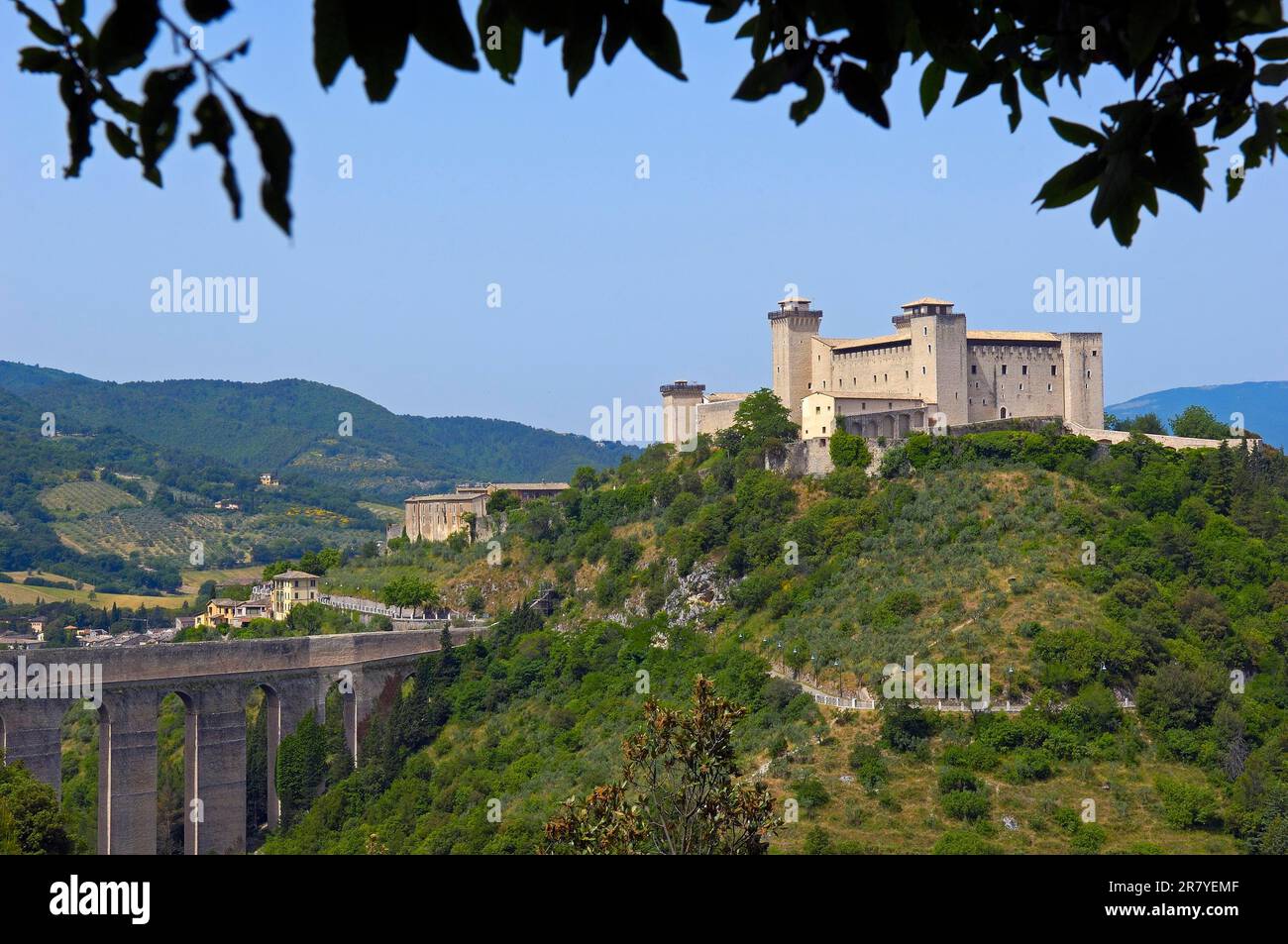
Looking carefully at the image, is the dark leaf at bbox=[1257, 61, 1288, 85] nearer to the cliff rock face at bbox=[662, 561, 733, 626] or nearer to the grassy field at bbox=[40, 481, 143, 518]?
the cliff rock face at bbox=[662, 561, 733, 626]

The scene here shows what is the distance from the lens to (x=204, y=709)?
44.3 meters

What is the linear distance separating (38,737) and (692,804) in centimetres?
3178

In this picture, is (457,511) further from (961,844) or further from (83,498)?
(83,498)

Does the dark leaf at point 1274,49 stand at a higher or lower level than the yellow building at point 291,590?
higher

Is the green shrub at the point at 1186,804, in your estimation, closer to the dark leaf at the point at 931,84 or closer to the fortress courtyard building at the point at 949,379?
the fortress courtyard building at the point at 949,379

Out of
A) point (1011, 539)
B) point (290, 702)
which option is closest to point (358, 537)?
point (290, 702)

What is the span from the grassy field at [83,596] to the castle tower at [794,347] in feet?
245

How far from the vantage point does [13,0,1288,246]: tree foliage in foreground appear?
2822 mm

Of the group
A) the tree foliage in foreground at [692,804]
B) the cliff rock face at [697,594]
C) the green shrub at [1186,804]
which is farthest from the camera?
the cliff rock face at [697,594]

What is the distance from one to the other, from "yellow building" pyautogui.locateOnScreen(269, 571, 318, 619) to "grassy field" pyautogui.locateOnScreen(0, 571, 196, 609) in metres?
51.1

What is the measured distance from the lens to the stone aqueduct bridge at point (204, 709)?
1598 inches

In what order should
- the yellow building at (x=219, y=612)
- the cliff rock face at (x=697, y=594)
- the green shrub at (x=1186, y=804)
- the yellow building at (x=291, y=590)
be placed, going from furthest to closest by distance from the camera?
the yellow building at (x=219, y=612) < the yellow building at (x=291, y=590) < the cliff rock face at (x=697, y=594) < the green shrub at (x=1186, y=804)
